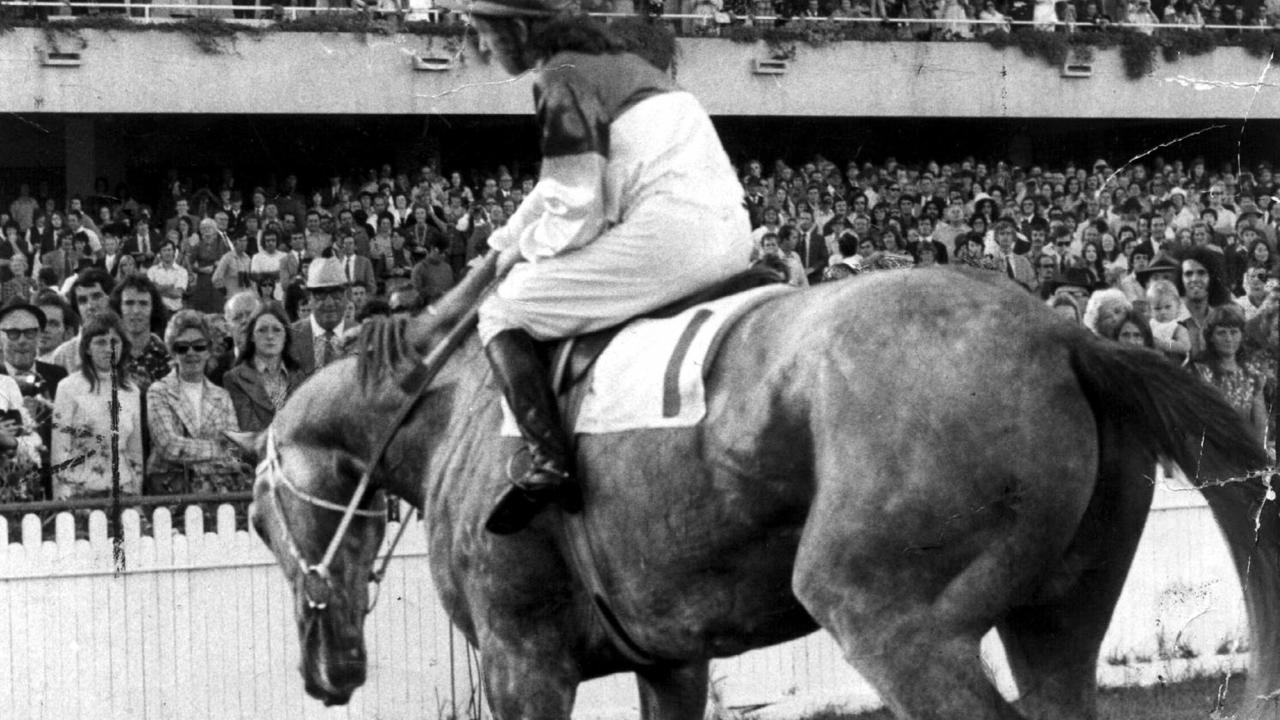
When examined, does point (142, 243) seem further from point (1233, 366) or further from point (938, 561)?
point (938, 561)

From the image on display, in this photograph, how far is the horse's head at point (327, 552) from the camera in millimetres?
6379

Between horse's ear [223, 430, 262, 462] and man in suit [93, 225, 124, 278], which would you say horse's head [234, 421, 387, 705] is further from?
man in suit [93, 225, 124, 278]

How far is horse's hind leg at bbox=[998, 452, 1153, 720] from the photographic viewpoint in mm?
4473

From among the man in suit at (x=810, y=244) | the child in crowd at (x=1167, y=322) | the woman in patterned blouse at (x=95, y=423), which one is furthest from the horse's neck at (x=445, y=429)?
the man in suit at (x=810, y=244)

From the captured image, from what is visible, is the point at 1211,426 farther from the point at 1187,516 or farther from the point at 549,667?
the point at 1187,516

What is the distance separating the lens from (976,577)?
4.25m

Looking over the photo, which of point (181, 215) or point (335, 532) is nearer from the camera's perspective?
point (335, 532)

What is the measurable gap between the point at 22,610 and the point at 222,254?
8738mm

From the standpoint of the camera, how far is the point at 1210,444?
438 cm

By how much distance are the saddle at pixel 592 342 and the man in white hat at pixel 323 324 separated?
5398mm

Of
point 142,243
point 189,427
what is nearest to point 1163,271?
point 189,427

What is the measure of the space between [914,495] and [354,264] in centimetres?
1206

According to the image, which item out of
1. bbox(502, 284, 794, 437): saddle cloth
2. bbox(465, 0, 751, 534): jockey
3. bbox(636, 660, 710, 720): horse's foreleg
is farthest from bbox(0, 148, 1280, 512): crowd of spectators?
bbox(636, 660, 710, 720): horse's foreleg

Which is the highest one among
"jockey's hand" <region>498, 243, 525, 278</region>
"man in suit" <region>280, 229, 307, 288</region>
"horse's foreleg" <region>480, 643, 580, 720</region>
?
"jockey's hand" <region>498, 243, 525, 278</region>
